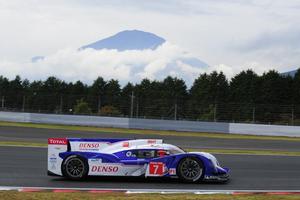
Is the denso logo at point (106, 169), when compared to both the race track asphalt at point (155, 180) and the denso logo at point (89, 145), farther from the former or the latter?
the denso logo at point (89, 145)

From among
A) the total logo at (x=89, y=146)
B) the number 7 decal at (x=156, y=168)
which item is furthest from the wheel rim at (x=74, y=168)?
the number 7 decal at (x=156, y=168)

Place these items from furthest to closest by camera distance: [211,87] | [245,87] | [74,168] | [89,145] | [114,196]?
[211,87] < [245,87] < [89,145] < [74,168] < [114,196]

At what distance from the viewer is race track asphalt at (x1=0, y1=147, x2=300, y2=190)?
33.8ft

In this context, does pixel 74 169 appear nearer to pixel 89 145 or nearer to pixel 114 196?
pixel 89 145

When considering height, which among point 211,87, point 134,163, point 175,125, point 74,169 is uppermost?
point 211,87

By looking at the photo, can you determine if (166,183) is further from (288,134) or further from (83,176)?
(288,134)

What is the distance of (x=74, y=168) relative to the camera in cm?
1098

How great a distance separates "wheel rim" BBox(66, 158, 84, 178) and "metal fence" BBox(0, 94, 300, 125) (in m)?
33.1

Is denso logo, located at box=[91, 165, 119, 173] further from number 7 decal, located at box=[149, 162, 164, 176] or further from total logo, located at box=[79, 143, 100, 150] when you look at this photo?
number 7 decal, located at box=[149, 162, 164, 176]

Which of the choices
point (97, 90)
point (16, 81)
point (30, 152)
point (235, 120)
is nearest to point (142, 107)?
point (235, 120)

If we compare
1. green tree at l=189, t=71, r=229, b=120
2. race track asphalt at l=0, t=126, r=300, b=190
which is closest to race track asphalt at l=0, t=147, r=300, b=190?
race track asphalt at l=0, t=126, r=300, b=190

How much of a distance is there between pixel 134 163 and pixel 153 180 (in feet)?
2.07

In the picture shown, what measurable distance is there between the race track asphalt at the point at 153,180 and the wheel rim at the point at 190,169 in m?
0.23

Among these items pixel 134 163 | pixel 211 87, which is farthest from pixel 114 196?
pixel 211 87
